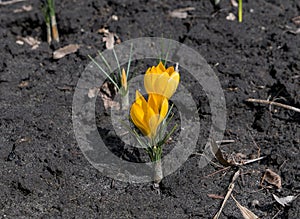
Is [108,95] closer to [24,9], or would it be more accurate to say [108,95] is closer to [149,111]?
[149,111]

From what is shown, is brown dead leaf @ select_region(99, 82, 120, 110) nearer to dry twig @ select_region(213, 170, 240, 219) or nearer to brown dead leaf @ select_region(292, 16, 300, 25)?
dry twig @ select_region(213, 170, 240, 219)

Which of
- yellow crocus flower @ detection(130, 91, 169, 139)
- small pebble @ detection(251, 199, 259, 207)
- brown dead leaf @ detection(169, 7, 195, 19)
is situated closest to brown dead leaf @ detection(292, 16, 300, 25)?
brown dead leaf @ detection(169, 7, 195, 19)

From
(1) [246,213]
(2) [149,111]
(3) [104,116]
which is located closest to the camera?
(2) [149,111]

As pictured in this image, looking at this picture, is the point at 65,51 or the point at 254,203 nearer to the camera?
the point at 254,203

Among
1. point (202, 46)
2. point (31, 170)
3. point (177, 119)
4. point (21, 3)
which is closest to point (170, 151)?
point (177, 119)

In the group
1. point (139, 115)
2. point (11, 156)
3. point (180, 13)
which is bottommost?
point (11, 156)

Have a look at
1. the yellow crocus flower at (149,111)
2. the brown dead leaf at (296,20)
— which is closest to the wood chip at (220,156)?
the yellow crocus flower at (149,111)

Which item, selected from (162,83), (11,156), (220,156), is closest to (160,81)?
(162,83)
